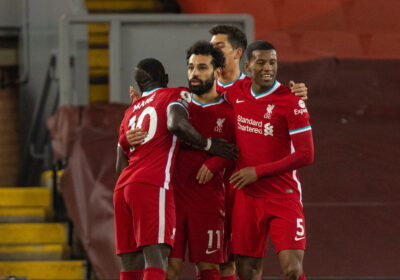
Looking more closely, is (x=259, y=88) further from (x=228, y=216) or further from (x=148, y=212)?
(x=148, y=212)

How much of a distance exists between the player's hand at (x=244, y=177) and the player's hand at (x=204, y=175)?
0.37 ft

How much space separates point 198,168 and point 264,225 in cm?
Result: 44

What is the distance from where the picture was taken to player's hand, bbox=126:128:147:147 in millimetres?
3990

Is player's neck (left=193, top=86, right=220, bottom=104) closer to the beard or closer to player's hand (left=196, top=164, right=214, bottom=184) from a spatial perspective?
the beard

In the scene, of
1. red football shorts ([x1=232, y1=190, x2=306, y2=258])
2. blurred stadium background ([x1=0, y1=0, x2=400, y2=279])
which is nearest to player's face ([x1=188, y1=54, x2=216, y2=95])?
red football shorts ([x1=232, y1=190, x2=306, y2=258])

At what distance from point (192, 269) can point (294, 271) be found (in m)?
1.75

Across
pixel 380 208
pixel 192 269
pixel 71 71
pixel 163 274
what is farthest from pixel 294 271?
pixel 71 71

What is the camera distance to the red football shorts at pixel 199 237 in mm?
4090

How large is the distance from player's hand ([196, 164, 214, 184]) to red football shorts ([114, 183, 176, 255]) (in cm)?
19

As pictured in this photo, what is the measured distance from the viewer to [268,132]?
4.05 metres

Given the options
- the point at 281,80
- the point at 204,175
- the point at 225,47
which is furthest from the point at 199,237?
the point at 281,80

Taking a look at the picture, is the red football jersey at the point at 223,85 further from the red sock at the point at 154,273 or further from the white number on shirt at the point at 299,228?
the red sock at the point at 154,273

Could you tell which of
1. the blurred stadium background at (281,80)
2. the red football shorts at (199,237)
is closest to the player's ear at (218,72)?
the red football shorts at (199,237)

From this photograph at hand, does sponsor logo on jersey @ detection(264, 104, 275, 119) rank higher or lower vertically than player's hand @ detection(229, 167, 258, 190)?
higher
